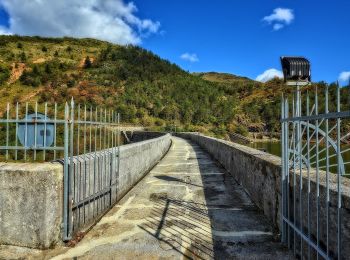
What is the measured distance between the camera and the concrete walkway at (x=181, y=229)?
412cm

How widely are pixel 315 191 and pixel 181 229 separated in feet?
7.34

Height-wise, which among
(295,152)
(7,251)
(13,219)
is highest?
(295,152)

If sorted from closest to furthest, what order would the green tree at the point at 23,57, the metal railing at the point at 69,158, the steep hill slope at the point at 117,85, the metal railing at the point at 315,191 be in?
the metal railing at the point at 315,191, the metal railing at the point at 69,158, the steep hill slope at the point at 117,85, the green tree at the point at 23,57

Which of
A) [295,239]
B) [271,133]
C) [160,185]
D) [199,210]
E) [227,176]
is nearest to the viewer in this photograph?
[295,239]

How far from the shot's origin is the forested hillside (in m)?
76.1

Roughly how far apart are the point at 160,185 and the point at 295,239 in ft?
16.2

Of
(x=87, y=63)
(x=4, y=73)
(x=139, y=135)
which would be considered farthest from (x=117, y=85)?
(x=139, y=135)

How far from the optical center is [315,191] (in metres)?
3.53

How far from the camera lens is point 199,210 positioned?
20.1 ft

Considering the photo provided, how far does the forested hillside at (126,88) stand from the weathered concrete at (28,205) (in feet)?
190

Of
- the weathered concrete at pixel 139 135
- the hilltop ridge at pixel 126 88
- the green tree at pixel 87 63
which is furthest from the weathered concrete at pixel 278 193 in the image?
the green tree at pixel 87 63

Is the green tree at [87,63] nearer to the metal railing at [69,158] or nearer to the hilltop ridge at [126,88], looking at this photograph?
the hilltop ridge at [126,88]

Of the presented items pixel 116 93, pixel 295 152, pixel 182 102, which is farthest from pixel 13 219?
pixel 182 102

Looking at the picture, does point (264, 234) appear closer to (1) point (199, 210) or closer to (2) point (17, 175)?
(1) point (199, 210)
